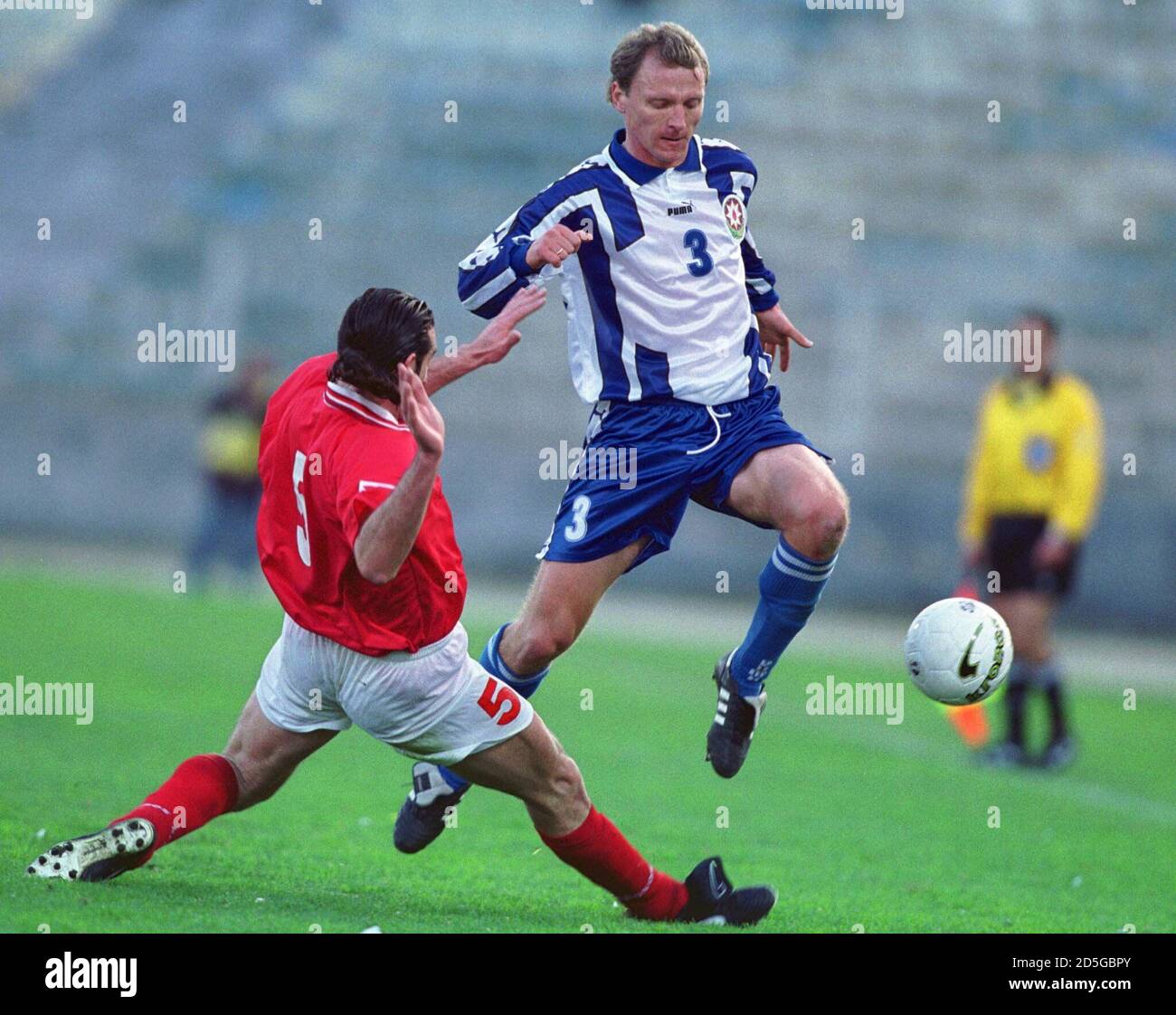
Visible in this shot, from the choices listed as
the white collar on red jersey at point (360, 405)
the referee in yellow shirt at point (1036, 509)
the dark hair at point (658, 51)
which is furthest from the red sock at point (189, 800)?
the referee in yellow shirt at point (1036, 509)

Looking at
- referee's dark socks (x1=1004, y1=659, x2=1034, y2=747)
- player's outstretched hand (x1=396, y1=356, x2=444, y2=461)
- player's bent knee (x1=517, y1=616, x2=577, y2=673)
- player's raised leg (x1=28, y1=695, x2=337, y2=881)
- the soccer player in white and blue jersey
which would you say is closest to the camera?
player's outstretched hand (x1=396, y1=356, x2=444, y2=461)

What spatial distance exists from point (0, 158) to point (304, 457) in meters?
22.1

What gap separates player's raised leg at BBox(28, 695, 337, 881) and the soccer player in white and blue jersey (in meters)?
0.66

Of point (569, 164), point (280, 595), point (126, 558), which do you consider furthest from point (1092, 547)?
point (280, 595)

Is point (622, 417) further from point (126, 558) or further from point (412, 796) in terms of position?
point (126, 558)

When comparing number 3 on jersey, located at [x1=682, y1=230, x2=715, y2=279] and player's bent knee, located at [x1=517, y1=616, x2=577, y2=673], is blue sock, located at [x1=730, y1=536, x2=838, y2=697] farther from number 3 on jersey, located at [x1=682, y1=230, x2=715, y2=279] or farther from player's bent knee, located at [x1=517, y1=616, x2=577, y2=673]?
number 3 on jersey, located at [x1=682, y1=230, x2=715, y2=279]

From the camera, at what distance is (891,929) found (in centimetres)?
557

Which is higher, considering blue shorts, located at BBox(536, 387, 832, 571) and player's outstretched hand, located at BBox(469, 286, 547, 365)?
player's outstretched hand, located at BBox(469, 286, 547, 365)

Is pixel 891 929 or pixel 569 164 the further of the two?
pixel 569 164

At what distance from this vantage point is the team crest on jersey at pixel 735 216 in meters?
6.15

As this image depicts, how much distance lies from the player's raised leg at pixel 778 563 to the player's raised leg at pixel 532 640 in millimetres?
480

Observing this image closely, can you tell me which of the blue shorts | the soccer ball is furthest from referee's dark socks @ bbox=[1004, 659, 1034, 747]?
the blue shorts

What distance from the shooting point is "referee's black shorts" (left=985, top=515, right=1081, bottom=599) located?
35.2 feet
